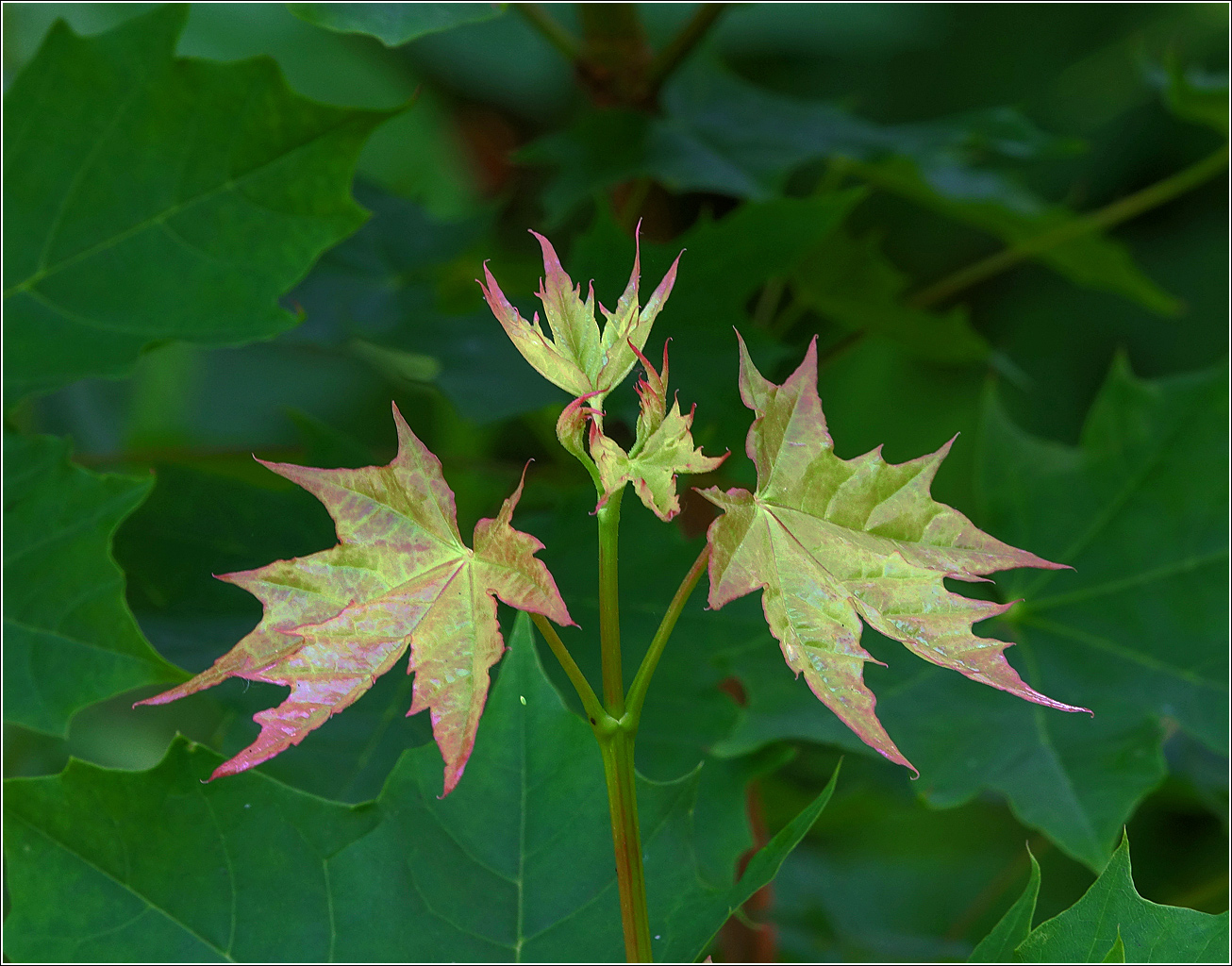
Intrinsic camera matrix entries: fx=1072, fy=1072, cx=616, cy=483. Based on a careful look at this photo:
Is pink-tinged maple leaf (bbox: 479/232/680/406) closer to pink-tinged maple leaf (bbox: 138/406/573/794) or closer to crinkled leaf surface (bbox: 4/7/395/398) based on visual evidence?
pink-tinged maple leaf (bbox: 138/406/573/794)

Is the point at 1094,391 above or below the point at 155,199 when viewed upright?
below

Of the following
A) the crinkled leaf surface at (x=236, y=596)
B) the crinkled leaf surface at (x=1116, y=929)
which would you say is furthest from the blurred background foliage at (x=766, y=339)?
the crinkled leaf surface at (x=1116, y=929)

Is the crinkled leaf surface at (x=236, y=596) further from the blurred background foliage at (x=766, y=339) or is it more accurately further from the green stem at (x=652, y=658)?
the green stem at (x=652, y=658)

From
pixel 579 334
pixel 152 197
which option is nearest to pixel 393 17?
pixel 152 197

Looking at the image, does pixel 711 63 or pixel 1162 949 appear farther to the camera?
pixel 711 63

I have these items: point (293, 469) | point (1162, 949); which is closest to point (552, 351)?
point (293, 469)

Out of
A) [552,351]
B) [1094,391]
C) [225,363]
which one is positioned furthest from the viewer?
[225,363]

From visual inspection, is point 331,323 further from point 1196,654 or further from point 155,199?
point 1196,654

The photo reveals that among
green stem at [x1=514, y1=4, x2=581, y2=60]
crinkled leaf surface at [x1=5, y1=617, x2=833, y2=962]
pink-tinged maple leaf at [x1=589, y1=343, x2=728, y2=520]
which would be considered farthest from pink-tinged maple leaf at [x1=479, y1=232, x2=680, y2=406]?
green stem at [x1=514, y1=4, x2=581, y2=60]
